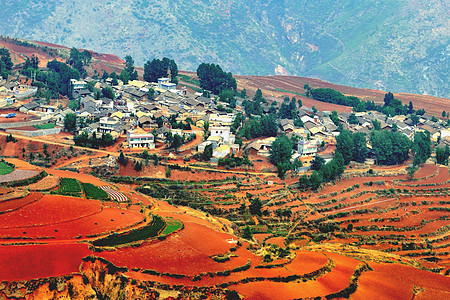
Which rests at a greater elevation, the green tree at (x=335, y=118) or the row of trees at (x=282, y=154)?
the green tree at (x=335, y=118)

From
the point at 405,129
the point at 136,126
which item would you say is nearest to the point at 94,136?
the point at 136,126

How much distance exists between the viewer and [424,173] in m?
83.2

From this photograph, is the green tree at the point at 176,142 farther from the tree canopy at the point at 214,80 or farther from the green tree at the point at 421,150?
the tree canopy at the point at 214,80

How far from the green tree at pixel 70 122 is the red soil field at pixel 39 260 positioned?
4951 centimetres

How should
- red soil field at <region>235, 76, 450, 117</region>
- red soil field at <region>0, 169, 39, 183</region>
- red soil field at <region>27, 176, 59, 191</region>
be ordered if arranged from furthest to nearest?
red soil field at <region>235, 76, 450, 117</region>, red soil field at <region>0, 169, 39, 183</region>, red soil field at <region>27, 176, 59, 191</region>

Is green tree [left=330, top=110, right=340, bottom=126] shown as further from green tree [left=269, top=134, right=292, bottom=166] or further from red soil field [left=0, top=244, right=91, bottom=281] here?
red soil field [left=0, top=244, right=91, bottom=281]

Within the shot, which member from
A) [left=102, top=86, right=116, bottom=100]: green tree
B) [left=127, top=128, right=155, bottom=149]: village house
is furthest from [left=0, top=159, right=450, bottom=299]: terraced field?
[left=102, top=86, right=116, bottom=100]: green tree

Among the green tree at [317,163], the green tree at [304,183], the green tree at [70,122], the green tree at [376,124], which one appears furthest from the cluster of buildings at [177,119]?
the green tree at [304,183]

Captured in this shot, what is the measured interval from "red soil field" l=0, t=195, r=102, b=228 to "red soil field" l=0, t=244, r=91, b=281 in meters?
6.04

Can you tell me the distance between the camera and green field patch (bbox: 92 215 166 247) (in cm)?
4001

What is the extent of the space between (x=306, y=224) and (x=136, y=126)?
124ft

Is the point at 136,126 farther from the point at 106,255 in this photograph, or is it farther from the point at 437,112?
the point at 437,112

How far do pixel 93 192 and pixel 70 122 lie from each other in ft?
103

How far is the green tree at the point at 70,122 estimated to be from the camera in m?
84.7
